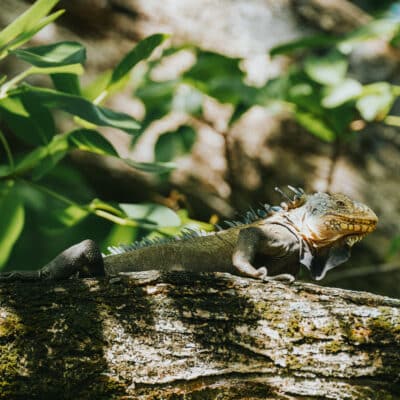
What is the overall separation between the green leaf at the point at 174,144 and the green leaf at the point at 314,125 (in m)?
0.89

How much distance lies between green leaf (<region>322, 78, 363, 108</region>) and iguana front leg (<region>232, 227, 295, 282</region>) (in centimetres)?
149

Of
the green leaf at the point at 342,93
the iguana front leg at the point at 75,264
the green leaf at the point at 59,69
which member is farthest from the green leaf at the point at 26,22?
the green leaf at the point at 342,93

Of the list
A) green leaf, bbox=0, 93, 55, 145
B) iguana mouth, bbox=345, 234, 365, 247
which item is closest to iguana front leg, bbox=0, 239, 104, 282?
green leaf, bbox=0, 93, 55, 145

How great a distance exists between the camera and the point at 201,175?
7.09 metres

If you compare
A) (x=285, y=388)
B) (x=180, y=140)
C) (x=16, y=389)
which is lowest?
(x=180, y=140)

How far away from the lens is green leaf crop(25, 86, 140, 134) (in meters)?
3.17

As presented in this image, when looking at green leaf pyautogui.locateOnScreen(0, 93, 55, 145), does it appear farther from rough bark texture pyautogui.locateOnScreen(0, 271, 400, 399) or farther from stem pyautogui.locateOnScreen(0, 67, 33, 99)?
rough bark texture pyautogui.locateOnScreen(0, 271, 400, 399)

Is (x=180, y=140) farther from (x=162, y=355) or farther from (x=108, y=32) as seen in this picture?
(x=162, y=355)

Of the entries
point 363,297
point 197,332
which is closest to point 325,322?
point 363,297

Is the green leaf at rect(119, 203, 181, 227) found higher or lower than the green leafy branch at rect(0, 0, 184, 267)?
lower

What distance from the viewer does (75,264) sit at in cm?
316

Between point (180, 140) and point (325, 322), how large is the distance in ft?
9.35

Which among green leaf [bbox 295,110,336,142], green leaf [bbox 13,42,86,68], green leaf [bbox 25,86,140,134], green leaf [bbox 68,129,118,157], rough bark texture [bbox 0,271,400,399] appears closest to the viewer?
rough bark texture [bbox 0,271,400,399]

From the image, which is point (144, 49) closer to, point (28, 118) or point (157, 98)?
point (28, 118)
